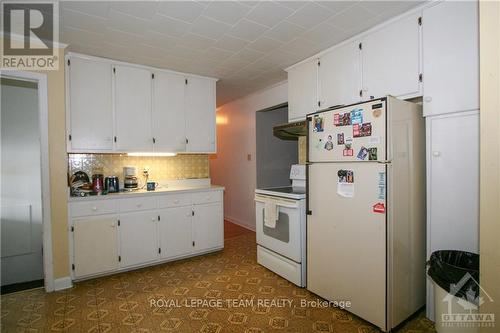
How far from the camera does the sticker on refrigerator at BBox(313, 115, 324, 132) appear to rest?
88.5 inches

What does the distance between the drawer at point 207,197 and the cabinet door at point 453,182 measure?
242cm

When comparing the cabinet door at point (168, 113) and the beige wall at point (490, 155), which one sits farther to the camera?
the cabinet door at point (168, 113)

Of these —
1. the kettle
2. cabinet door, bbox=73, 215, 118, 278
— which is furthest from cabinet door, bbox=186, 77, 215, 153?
cabinet door, bbox=73, 215, 118, 278

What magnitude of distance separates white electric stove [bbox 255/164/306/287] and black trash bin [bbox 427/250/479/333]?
42.7 inches

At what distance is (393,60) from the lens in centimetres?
219

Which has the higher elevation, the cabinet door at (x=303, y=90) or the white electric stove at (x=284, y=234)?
the cabinet door at (x=303, y=90)

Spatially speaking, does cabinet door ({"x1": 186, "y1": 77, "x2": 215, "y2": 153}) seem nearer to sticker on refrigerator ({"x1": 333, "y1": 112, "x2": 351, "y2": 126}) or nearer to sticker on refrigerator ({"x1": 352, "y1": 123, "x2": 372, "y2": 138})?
sticker on refrigerator ({"x1": 333, "y1": 112, "x2": 351, "y2": 126})

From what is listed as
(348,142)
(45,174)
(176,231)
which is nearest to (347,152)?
(348,142)

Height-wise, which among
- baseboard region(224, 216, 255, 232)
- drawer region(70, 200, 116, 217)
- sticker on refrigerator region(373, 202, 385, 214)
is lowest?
baseboard region(224, 216, 255, 232)

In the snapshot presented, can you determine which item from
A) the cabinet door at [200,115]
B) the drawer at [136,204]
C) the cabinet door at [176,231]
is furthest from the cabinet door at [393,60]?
the drawer at [136,204]

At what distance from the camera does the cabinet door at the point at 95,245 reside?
2.67 m

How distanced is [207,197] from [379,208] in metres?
2.22

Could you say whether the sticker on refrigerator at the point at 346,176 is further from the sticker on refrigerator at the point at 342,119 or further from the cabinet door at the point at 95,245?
the cabinet door at the point at 95,245

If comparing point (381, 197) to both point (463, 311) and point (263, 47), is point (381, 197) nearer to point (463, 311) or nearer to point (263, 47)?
point (463, 311)
